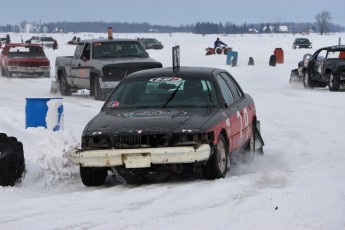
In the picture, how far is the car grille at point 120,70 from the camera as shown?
61.5ft

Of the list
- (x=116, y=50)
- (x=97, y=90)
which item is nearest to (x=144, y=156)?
(x=97, y=90)

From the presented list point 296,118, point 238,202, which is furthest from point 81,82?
point 238,202

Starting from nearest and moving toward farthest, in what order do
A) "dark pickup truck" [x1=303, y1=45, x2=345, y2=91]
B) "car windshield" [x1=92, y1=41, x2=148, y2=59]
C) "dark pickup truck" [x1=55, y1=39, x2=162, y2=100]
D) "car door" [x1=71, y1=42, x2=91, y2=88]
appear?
"dark pickup truck" [x1=55, y1=39, x2=162, y2=100], "car windshield" [x1=92, y1=41, x2=148, y2=59], "car door" [x1=71, y1=42, x2=91, y2=88], "dark pickup truck" [x1=303, y1=45, x2=345, y2=91]

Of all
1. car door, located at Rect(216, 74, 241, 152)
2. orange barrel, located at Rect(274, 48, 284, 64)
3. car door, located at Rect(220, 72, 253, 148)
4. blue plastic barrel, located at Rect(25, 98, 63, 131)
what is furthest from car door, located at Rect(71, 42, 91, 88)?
orange barrel, located at Rect(274, 48, 284, 64)

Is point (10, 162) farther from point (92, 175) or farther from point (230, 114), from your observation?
point (230, 114)

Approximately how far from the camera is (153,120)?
26.8 ft

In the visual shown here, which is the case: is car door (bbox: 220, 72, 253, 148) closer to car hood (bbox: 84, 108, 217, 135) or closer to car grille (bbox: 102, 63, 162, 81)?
car hood (bbox: 84, 108, 217, 135)

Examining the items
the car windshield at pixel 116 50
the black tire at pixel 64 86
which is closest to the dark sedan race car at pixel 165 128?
the car windshield at pixel 116 50

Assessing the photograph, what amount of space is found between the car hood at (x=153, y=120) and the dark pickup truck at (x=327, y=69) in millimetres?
15258

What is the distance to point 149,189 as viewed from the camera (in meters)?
7.64

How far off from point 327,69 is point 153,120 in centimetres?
1647

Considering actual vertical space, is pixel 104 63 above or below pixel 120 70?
above

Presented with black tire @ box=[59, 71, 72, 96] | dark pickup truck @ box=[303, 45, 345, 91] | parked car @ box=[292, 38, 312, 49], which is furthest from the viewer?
parked car @ box=[292, 38, 312, 49]

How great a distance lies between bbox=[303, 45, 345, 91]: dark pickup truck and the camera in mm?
23312
